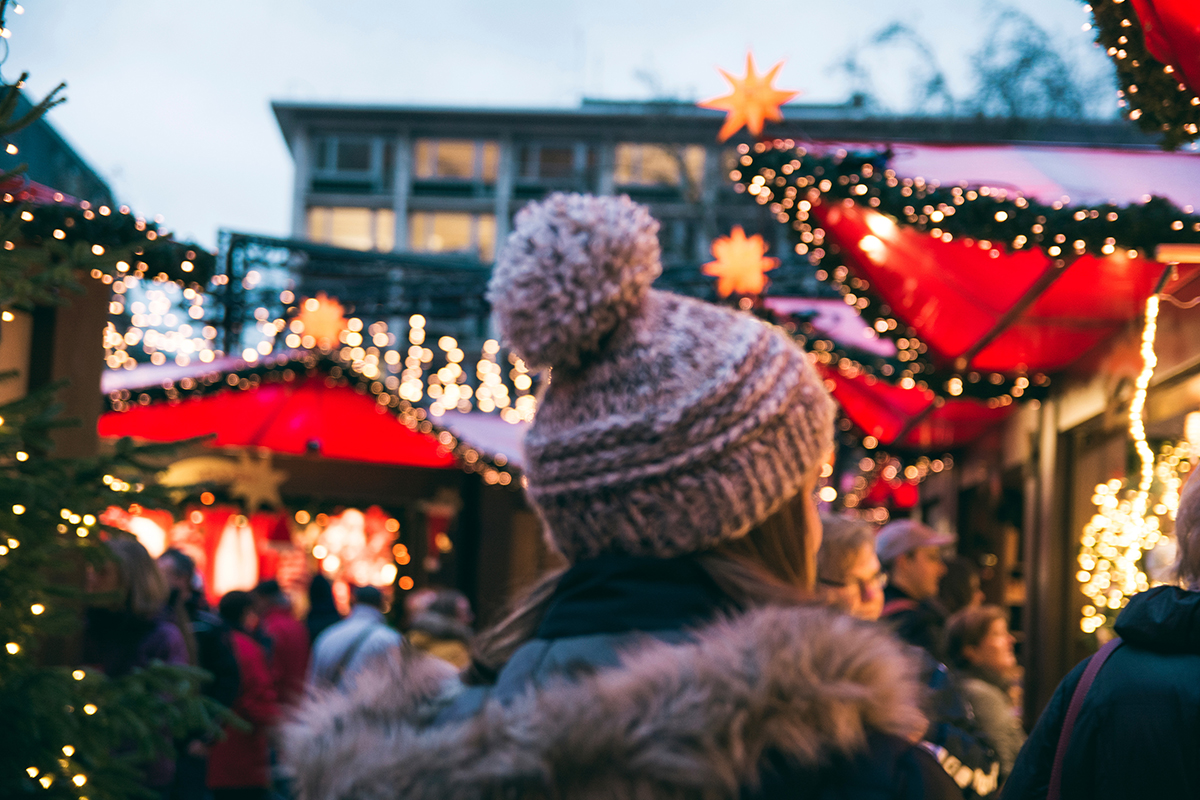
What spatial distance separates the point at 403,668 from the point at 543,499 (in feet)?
0.93

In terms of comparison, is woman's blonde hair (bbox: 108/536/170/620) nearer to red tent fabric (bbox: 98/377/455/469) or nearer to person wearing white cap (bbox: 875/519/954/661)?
person wearing white cap (bbox: 875/519/954/661)

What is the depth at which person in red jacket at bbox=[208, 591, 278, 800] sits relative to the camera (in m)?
6.58

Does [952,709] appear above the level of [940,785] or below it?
below

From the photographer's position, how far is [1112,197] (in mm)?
4457

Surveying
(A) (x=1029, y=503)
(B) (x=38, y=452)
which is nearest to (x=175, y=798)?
(B) (x=38, y=452)

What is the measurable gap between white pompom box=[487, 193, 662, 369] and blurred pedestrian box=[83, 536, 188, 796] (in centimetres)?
407

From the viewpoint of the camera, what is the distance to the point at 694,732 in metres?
1.08

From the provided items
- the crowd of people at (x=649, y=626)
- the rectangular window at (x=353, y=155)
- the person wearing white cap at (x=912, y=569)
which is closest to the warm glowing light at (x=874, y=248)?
the person wearing white cap at (x=912, y=569)

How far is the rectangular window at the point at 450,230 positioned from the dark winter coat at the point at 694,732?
52917 millimetres

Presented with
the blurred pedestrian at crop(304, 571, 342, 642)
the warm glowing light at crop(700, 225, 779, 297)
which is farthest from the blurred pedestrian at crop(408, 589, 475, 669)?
the blurred pedestrian at crop(304, 571, 342, 642)

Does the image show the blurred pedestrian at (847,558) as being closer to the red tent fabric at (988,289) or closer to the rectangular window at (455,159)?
Answer: the red tent fabric at (988,289)

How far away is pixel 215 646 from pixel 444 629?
1321mm

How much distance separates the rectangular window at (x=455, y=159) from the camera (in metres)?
53.2

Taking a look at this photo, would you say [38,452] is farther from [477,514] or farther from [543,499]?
[477,514]
